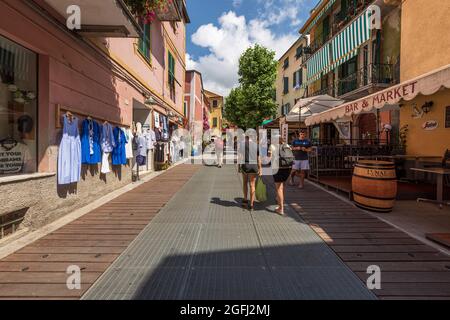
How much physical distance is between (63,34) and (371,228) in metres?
6.67

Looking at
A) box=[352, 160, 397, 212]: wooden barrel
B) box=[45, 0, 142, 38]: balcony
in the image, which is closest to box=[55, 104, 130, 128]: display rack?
box=[45, 0, 142, 38]: balcony

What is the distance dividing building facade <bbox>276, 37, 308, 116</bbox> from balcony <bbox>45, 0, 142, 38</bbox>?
19.4m

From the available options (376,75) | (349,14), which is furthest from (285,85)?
(376,75)

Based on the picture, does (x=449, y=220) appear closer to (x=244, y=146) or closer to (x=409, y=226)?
(x=409, y=226)

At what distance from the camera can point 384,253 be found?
3.25m

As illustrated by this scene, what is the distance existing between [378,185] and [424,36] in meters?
6.15

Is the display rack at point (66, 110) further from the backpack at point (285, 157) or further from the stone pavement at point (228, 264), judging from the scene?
the backpack at point (285, 157)

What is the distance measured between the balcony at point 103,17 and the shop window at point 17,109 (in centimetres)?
102

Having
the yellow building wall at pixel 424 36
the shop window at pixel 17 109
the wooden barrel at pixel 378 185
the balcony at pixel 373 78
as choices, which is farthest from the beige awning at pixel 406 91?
the shop window at pixel 17 109

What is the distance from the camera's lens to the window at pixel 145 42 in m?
9.73

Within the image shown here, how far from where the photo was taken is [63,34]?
4.87 metres

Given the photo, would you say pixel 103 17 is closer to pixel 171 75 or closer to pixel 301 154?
pixel 301 154

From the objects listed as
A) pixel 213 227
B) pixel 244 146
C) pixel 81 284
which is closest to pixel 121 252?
pixel 81 284
